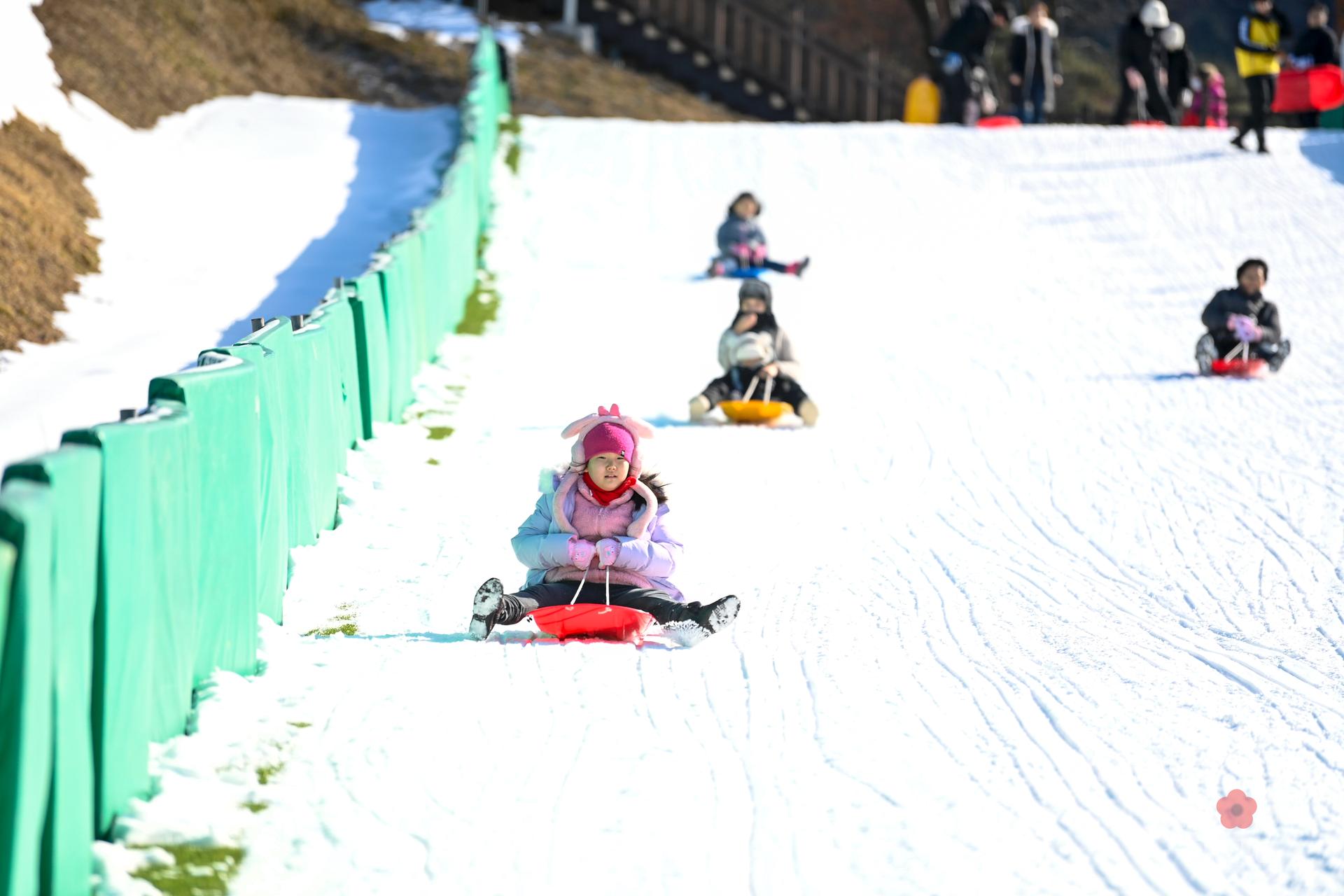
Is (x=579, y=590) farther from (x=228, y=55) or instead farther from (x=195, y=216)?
(x=228, y=55)

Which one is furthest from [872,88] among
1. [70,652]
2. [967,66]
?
[70,652]

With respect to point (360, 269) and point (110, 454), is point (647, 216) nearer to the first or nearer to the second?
point (360, 269)

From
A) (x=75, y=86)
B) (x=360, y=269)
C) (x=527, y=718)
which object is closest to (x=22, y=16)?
(x=75, y=86)

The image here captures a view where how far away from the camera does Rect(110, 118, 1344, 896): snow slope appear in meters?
4.27

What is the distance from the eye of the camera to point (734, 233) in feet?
55.4

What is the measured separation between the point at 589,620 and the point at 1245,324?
8071 millimetres

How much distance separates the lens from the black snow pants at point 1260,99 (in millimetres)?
20361

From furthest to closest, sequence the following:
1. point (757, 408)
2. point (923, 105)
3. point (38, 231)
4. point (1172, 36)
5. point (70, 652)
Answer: point (923, 105)
point (1172, 36)
point (38, 231)
point (757, 408)
point (70, 652)

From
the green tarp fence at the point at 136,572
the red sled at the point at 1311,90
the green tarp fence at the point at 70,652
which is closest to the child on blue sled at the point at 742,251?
the red sled at the point at 1311,90

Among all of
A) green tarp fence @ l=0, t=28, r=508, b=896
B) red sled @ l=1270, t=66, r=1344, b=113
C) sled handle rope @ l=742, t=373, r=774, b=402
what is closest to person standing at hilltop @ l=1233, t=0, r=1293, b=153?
red sled @ l=1270, t=66, r=1344, b=113

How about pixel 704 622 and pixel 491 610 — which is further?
pixel 704 622

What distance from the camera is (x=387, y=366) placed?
10102 mm

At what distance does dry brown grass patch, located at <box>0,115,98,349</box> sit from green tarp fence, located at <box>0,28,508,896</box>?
18.1ft

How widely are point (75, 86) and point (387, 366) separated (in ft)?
35.0
